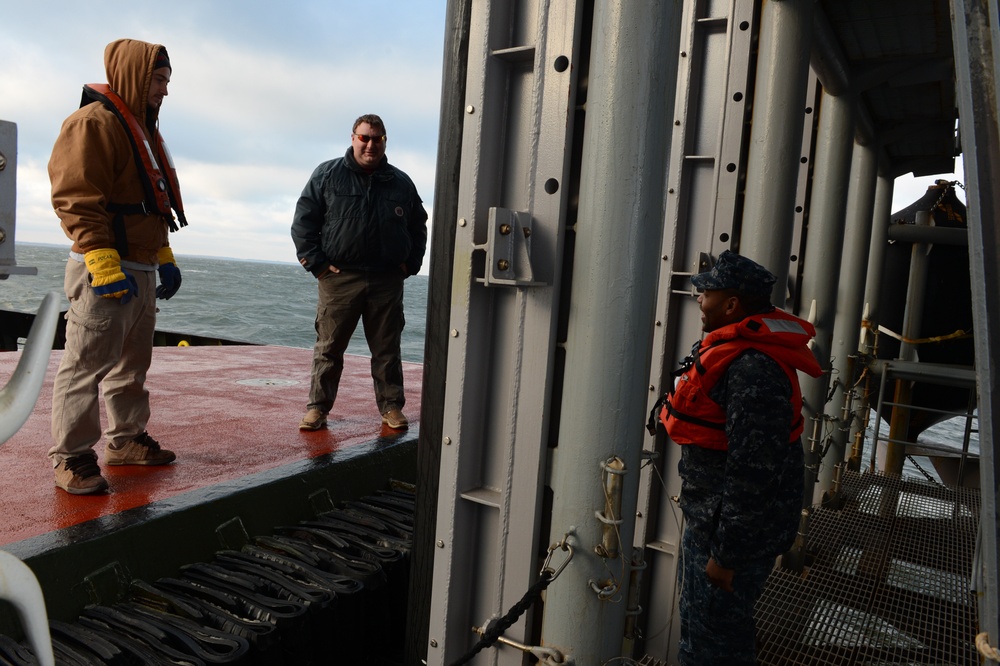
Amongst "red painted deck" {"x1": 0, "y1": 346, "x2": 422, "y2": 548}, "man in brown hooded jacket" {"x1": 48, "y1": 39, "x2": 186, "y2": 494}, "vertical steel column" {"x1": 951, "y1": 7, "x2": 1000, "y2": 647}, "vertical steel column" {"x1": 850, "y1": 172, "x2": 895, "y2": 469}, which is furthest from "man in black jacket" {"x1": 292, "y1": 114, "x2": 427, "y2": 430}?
"vertical steel column" {"x1": 850, "y1": 172, "x2": 895, "y2": 469}

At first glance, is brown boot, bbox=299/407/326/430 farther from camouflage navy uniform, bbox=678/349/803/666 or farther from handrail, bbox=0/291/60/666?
handrail, bbox=0/291/60/666

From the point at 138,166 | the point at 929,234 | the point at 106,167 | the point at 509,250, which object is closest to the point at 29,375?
the point at 509,250

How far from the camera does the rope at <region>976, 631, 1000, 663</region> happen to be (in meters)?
1.34

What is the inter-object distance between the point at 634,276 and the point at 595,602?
0.99 meters

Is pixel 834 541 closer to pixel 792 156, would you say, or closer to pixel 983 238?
pixel 792 156

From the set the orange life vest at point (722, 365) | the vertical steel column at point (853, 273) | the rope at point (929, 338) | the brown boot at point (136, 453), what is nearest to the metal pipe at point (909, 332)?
the rope at point (929, 338)

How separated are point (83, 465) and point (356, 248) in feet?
7.02

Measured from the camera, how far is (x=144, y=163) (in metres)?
3.76

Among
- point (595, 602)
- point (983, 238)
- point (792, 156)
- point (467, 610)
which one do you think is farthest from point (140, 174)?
point (983, 238)

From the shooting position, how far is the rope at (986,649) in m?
1.34

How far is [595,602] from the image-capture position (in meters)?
2.29

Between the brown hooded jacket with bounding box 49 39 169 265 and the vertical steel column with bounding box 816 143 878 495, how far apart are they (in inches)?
238

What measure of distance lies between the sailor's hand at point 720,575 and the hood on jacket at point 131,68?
11.2 feet

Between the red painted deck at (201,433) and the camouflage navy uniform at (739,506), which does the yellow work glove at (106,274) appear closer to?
the red painted deck at (201,433)
